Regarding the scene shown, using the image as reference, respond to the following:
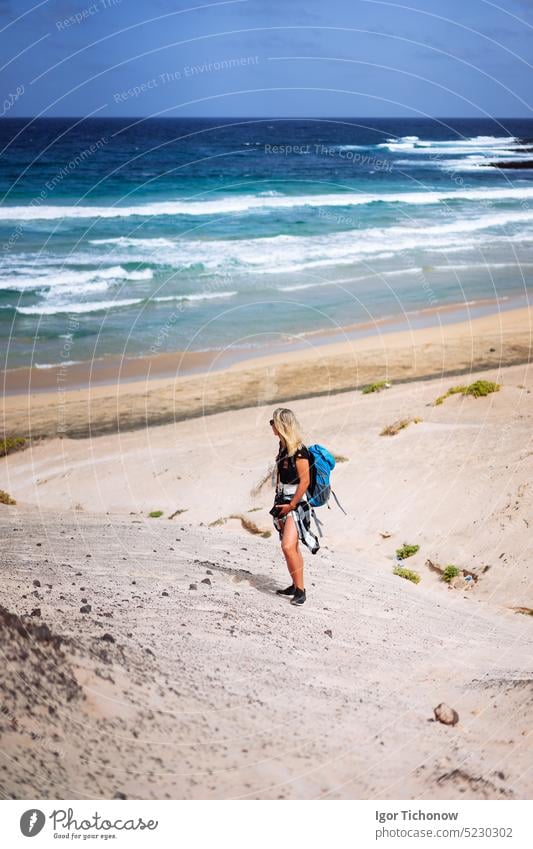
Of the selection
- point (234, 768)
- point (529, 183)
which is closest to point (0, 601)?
point (234, 768)

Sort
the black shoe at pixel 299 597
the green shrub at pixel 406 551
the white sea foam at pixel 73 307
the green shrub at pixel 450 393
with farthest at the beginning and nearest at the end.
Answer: the white sea foam at pixel 73 307, the green shrub at pixel 450 393, the green shrub at pixel 406 551, the black shoe at pixel 299 597

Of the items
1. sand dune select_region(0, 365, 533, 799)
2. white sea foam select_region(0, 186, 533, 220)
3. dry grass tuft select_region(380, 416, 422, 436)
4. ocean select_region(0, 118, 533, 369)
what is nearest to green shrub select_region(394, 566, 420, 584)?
sand dune select_region(0, 365, 533, 799)

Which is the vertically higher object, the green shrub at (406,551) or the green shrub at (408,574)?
the green shrub at (406,551)

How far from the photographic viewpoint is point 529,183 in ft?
205

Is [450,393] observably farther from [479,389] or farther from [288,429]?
[288,429]

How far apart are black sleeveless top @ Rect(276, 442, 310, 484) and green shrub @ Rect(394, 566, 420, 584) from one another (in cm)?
299

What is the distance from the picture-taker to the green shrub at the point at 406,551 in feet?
38.0

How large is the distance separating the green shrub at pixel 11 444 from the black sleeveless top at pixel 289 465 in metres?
10.3

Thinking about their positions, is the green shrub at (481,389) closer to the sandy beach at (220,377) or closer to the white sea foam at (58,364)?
the sandy beach at (220,377)

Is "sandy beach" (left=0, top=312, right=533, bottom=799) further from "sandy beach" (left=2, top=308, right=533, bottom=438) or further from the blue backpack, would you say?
"sandy beach" (left=2, top=308, right=533, bottom=438)

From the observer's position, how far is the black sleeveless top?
8719 mm

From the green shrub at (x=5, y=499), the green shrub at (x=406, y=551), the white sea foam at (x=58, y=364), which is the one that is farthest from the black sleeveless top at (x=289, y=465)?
the white sea foam at (x=58, y=364)

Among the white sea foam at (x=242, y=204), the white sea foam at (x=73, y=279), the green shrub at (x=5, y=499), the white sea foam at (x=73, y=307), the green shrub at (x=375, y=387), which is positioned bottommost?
the green shrub at (x=5, y=499)
